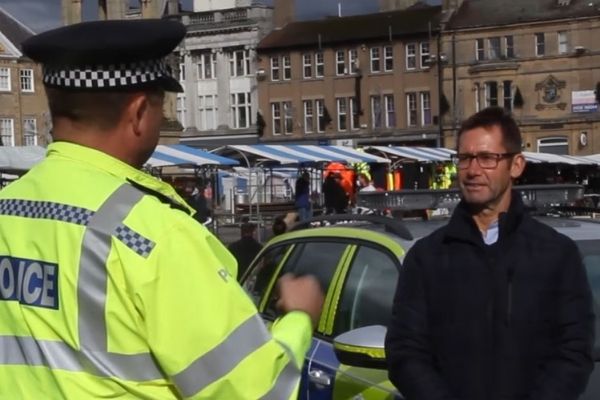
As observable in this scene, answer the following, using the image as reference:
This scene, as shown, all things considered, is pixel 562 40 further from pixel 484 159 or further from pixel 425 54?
pixel 484 159

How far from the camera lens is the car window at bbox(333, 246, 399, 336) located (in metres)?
5.90

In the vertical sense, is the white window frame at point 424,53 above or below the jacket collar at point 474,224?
above

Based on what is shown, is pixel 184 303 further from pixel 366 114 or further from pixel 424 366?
pixel 366 114

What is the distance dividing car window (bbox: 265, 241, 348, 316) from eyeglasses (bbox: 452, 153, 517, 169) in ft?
5.25

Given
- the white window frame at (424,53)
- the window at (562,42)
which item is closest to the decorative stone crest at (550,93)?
the window at (562,42)

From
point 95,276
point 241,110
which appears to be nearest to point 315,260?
point 95,276

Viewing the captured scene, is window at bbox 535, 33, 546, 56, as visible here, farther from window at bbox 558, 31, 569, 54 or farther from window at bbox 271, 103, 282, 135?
window at bbox 271, 103, 282, 135

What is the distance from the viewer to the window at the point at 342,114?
81375mm

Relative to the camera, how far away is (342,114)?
81375 millimetres

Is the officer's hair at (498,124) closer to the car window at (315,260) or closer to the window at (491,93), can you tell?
the car window at (315,260)

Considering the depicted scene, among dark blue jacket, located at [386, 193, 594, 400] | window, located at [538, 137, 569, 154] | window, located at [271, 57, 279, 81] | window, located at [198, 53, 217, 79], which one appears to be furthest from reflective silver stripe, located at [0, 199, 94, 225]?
window, located at [198, 53, 217, 79]

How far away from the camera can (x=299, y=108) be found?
83625 mm

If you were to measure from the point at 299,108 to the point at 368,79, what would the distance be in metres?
6.02

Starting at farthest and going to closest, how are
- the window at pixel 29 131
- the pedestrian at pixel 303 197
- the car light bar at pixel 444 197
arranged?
the window at pixel 29 131 < the pedestrian at pixel 303 197 < the car light bar at pixel 444 197
